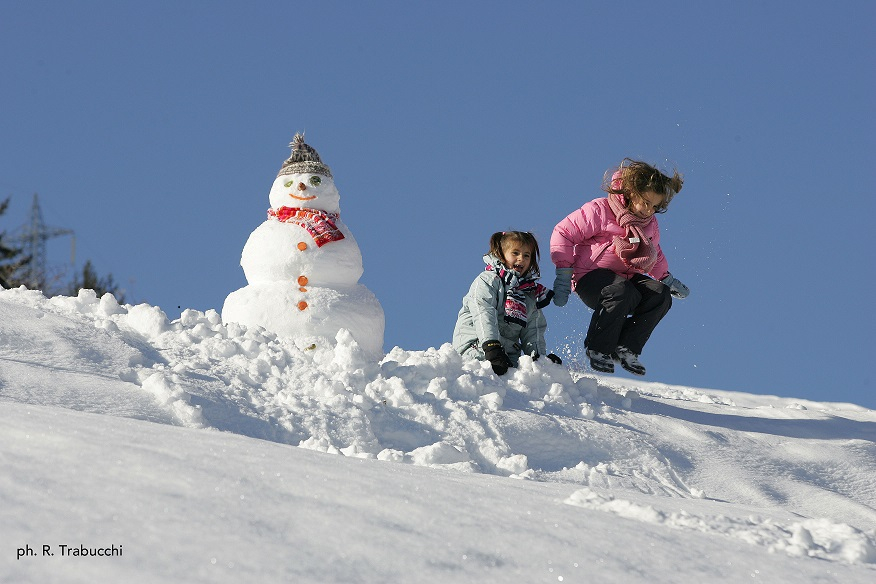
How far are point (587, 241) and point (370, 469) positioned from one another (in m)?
4.50

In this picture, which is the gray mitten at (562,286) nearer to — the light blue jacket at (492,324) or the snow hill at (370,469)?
the light blue jacket at (492,324)

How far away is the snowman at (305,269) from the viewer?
7.53 meters

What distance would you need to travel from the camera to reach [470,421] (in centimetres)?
622

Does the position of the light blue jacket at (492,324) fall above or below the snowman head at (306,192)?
below

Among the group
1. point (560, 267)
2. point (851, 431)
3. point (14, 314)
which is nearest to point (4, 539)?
point (14, 314)

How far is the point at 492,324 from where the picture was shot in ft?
23.3

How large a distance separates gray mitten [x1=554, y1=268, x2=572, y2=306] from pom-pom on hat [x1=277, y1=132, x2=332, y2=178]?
1.98 metres

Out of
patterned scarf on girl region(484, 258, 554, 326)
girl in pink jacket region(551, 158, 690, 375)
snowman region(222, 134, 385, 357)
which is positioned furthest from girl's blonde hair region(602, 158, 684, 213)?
snowman region(222, 134, 385, 357)

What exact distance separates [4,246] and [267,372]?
20343 mm

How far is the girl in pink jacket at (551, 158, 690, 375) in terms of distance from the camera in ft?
25.0

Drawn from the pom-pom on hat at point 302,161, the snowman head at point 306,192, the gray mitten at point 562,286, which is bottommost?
the gray mitten at point 562,286

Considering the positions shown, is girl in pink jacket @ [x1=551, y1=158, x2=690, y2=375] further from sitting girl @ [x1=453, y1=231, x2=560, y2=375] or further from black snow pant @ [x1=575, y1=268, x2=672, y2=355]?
sitting girl @ [x1=453, y1=231, x2=560, y2=375]

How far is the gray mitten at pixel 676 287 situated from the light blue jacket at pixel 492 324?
120cm

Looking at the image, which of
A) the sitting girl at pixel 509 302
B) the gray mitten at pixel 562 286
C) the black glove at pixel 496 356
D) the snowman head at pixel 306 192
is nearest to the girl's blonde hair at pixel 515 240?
the sitting girl at pixel 509 302
